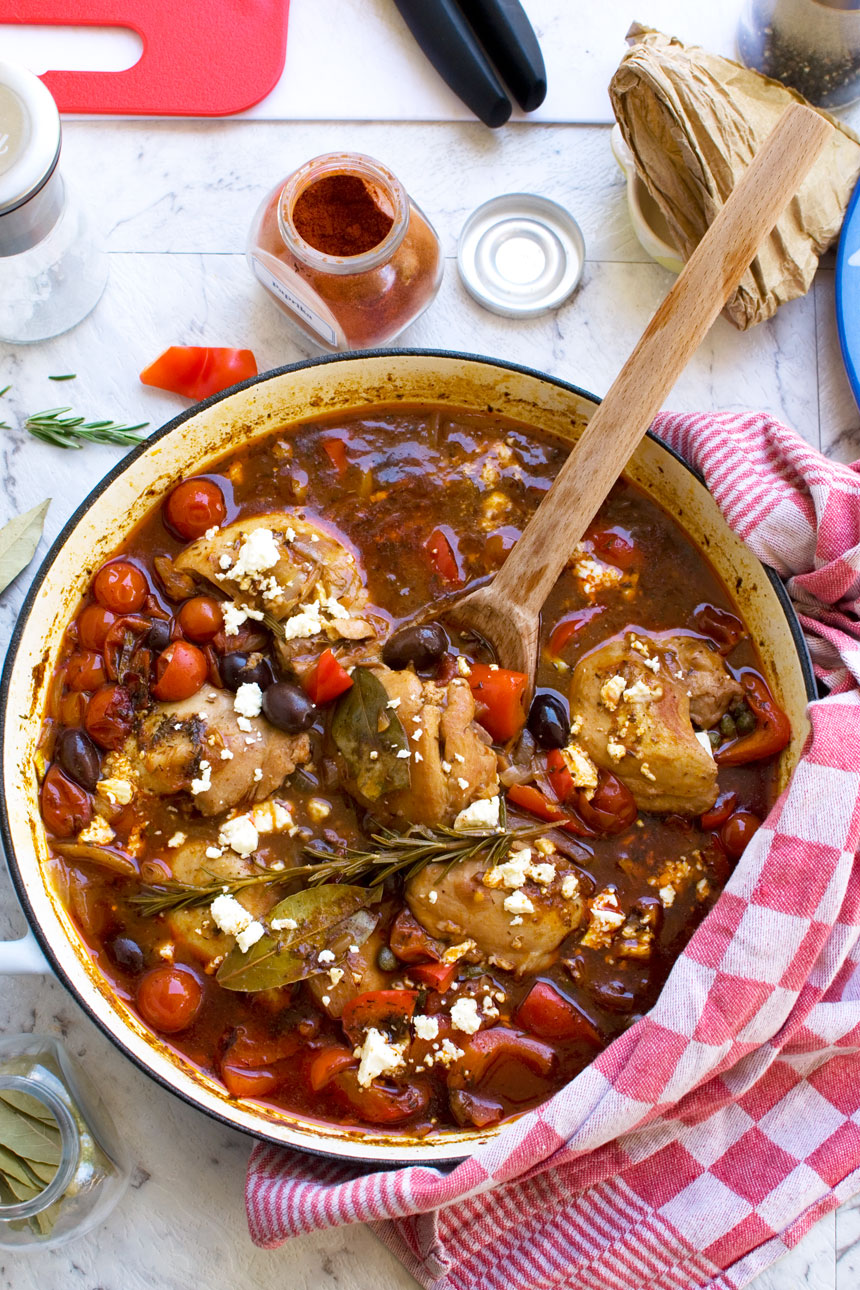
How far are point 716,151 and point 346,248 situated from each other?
1.21 m

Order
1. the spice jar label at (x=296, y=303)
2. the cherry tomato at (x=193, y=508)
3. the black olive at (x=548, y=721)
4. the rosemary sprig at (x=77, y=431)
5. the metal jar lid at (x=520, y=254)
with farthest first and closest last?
the metal jar lid at (x=520, y=254) → the rosemary sprig at (x=77, y=431) → the spice jar label at (x=296, y=303) → the cherry tomato at (x=193, y=508) → the black olive at (x=548, y=721)

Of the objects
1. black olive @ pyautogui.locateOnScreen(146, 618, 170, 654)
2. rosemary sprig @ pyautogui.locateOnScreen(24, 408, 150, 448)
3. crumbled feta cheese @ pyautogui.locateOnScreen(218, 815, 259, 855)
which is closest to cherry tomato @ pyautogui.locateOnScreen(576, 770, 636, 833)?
crumbled feta cheese @ pyautogui.locateOnScreen(218, 815, 259, 855)

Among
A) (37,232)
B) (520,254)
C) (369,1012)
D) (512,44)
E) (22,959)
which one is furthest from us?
(520,254)

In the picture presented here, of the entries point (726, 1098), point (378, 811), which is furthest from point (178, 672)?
point (726, 1098)

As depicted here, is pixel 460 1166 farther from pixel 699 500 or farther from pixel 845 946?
pixel 699 500

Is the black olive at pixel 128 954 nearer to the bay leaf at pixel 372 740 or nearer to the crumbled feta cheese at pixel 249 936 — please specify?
the crumbled feta cheese at pixel 249 936

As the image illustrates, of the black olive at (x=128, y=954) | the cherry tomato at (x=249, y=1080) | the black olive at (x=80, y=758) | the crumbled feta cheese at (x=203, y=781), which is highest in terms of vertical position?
the crumbled feta cheese at (x=203, y=781)

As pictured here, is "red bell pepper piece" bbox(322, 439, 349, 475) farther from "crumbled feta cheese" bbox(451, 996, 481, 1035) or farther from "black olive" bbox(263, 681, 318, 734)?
"crumbled feta cheese" bbox(451, 996, 481, 1035)

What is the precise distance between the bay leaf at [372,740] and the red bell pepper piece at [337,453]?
717 mm

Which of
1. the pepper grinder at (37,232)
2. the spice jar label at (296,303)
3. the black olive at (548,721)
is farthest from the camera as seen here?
the spice jar label at (296,303)

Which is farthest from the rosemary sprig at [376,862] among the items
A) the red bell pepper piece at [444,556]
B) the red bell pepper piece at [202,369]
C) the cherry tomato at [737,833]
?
the red bell pepper piece at [202,369]

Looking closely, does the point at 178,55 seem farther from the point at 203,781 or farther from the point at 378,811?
the point at 378,811

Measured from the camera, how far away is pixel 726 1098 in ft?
10.7

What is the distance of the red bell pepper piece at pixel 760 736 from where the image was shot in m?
3.44
